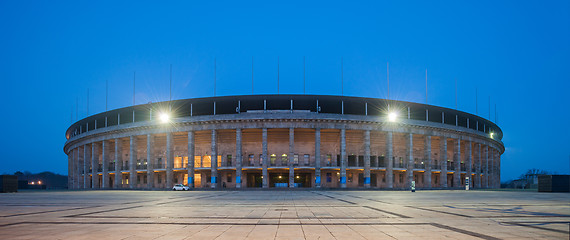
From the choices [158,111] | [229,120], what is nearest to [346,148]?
[229,120]

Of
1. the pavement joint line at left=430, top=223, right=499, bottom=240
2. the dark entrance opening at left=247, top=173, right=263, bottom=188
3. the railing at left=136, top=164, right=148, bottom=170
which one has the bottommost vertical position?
the dark entrance opening at left=247, top=173, right=263, bottom=188

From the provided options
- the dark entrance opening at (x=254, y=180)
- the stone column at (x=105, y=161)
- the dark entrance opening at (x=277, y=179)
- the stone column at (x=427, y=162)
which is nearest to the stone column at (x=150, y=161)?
the stone column at (x=105, y=161)

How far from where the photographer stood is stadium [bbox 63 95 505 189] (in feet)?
212

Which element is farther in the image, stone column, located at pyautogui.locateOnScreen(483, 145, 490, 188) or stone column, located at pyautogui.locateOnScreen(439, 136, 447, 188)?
stone column, located at pyautogui.locateOnScreen(483, 145, 490, 188)

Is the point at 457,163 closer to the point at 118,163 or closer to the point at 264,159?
the point at 264,159

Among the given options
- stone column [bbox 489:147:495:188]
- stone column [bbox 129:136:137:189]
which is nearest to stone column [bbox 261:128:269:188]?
stone column [bbox 129:136:137:189]

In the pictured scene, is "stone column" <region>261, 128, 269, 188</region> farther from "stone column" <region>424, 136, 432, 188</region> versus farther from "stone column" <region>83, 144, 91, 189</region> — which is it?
"stone column" <region>83, 144, 91, 189</region>

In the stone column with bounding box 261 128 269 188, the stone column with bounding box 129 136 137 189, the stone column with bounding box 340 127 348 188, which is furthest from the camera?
the stone column with bounding box 129 136 137 189

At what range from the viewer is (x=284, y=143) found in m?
68.8

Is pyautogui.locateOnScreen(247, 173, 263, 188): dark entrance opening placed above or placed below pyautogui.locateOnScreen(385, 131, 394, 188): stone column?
below

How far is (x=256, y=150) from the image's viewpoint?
227ft

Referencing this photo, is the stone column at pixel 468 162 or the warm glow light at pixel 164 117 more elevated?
the warm glow light at pixel 164 117

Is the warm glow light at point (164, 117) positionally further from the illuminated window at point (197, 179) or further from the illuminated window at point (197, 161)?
the illuminated window at point (197, 179)

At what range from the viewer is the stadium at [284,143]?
64750mm
